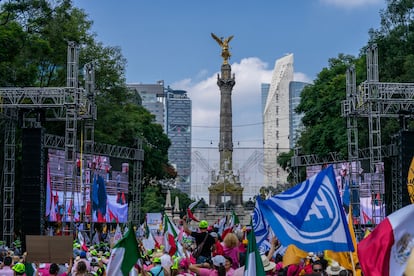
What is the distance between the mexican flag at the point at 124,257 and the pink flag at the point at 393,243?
8.77 feet

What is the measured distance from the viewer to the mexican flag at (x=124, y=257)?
761 centimetres

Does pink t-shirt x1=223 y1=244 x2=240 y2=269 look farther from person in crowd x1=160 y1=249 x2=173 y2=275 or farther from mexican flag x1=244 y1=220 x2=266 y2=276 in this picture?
mexican flag x1=244 y1=220 x2=266 y2=276

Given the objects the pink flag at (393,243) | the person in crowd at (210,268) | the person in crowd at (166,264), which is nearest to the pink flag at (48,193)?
the person in crowd at (166,264)

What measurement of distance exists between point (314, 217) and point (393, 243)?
2572 millimetres

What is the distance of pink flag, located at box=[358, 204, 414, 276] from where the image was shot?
18.2ft

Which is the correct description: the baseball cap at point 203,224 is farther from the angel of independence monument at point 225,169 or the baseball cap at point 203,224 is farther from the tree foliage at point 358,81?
the angel of independence monument at point 225,169

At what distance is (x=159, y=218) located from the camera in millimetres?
37750

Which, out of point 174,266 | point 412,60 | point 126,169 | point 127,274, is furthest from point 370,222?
point 127,274

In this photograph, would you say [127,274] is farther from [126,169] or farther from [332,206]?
[126,169]

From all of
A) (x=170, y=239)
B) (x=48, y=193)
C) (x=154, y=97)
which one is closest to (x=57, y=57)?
(x=48, y=193)

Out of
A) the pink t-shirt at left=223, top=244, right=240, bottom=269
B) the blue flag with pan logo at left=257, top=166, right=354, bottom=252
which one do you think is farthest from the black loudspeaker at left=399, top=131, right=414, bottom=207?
the blue flag with pan logo at left=257, top=166, right=354, bottom=252

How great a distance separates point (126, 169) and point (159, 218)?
3616 millimetres

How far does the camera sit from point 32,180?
2634cm

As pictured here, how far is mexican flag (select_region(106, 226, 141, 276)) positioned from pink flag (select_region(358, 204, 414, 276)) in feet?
8.77
